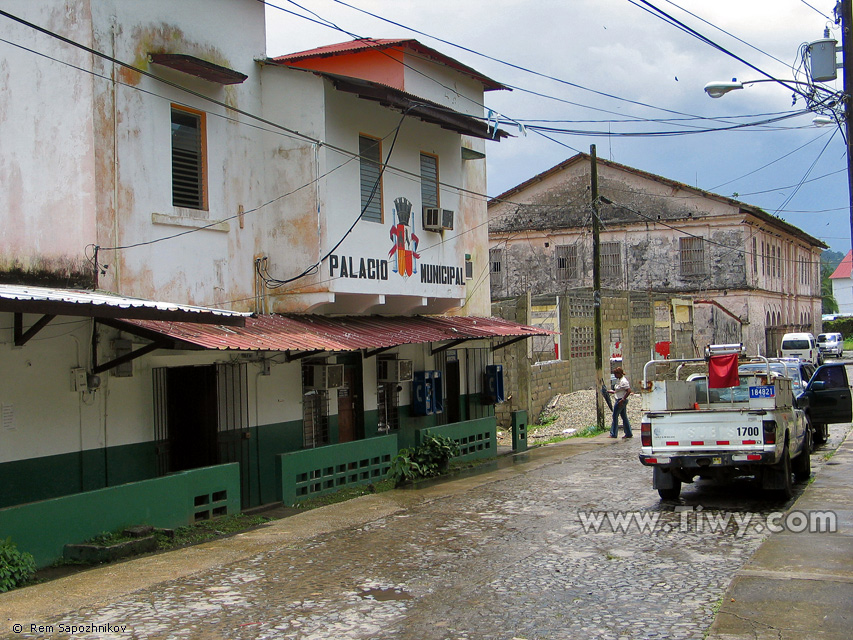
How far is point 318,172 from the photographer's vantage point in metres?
13.6

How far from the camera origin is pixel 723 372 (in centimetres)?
1230

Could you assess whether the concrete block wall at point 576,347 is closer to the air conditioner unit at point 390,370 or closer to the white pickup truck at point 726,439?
the air conditioner unit at point 390,370

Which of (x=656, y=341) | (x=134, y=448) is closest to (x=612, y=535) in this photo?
(x=134, y=448)

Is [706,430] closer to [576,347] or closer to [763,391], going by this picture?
[763,391]

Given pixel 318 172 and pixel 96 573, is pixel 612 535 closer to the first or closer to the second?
pixel 96 573

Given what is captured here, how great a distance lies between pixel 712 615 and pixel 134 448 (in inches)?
297

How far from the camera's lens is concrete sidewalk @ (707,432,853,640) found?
252 inches

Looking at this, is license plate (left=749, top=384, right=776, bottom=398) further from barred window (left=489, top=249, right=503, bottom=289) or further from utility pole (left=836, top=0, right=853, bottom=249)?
barred window (left=489, top=249, right=503, bottom=289)

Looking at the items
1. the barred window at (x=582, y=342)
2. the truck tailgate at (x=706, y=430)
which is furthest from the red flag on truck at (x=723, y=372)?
the barred window at (x=582, y=342)

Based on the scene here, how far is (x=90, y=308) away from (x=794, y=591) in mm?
7106

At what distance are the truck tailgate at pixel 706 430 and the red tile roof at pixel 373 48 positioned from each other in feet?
25.7

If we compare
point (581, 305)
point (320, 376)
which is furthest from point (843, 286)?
point (320, 376)

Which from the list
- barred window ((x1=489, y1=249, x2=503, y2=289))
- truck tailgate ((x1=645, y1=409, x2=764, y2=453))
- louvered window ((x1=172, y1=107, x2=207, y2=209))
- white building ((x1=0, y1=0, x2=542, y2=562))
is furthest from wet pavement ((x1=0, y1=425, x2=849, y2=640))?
barred window ((x1=489, y1=249, x2=503, y2=289))

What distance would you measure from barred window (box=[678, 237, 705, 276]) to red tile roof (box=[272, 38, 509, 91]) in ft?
85.4
